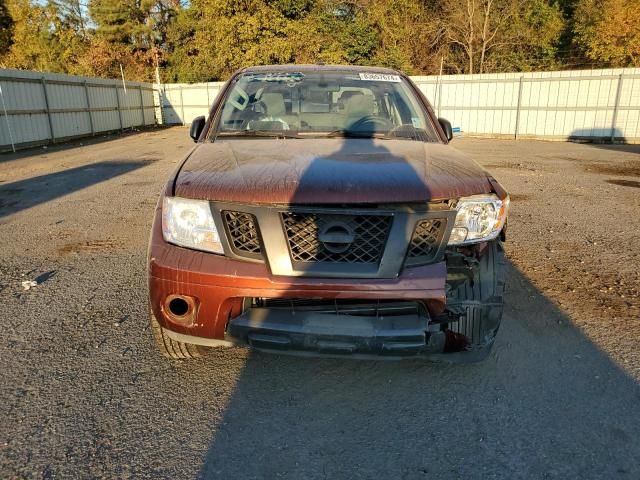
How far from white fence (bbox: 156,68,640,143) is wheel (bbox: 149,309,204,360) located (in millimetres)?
19191

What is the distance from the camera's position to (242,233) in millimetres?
2170

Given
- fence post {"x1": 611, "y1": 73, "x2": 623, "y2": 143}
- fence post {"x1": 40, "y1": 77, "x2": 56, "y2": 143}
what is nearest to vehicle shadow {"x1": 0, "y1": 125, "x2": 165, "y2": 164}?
fence post {"x1": 40, "y1": 77, "x2": 56, "y2": 143}

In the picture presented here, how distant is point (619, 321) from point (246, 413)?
8.44 ft

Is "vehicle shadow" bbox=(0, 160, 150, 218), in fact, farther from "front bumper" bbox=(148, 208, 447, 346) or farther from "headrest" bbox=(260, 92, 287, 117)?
"front bumper" bbox=(148, 208, 447, 346)

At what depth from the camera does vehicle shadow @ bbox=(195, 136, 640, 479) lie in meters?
1.98

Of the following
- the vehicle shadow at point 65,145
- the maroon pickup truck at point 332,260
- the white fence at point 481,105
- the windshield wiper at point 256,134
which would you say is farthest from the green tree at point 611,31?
the maroon pickup truck at point 332,260

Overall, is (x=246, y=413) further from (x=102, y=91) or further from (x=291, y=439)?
(x=102, y=91)

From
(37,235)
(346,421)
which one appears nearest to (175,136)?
(37,235)

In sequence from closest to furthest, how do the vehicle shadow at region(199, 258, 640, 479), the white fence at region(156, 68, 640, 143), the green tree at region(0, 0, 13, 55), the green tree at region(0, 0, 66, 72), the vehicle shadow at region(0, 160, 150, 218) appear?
the vehicle shadow at region(199, 258, 640, 479) → the vehicle shadow at region(0, 160, 150, 218) → the white fence at region(156, 68, 640, 143) → the green tree at region(0, 0, 13, 55) → the green tree at region(0, 0, 66, 72)

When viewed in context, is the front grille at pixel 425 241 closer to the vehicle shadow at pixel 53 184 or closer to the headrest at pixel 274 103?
the headrest at pixel 274 103

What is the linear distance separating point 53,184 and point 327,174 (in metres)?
8.10

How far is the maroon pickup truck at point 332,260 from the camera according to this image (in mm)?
2102

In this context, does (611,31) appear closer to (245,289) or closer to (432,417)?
(432,417)

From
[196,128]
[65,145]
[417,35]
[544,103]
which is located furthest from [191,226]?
[417,35]
